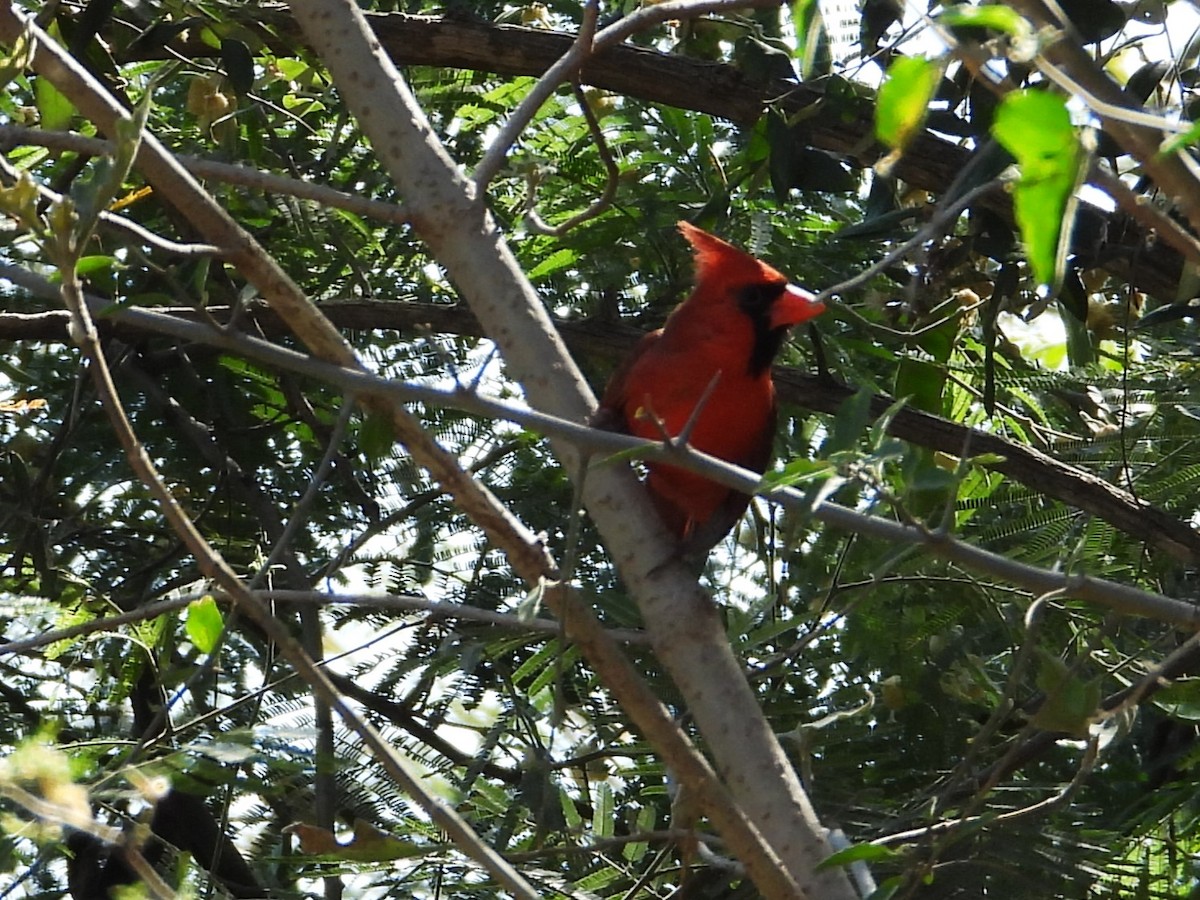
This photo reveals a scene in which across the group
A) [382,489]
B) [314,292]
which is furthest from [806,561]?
[314,292]

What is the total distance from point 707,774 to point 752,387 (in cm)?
154

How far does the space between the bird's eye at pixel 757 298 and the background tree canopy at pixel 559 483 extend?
137 millimetres

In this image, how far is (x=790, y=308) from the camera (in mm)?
3170

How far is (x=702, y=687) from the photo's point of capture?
A: 220 cm

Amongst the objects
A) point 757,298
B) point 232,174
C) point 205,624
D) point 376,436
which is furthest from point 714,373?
point 205,624

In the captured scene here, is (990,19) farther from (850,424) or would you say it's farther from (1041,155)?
(850,424)

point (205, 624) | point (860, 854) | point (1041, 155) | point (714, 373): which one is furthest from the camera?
point (714, 373)

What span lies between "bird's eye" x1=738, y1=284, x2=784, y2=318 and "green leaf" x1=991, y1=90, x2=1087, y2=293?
7.80 feet

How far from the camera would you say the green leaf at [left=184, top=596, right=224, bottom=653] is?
1.92 metres

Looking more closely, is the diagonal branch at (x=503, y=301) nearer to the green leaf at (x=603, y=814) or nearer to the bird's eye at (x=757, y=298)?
the green leaf at (x=603, y=814)

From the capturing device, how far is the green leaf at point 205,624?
75.4 inches

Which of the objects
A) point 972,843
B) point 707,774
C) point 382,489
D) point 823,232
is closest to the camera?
point 707,774

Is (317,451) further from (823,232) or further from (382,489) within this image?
(823,232)

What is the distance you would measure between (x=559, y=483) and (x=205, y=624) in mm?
1614
